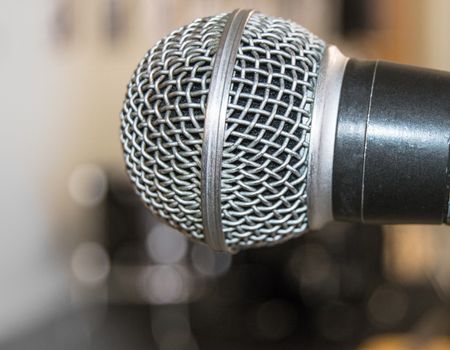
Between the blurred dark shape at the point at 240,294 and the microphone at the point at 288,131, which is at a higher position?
the microphone at the point at 288,131

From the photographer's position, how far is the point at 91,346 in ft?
10.4

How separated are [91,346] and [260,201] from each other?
8.75 ft

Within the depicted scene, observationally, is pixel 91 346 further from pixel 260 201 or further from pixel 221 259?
pixel 260 201

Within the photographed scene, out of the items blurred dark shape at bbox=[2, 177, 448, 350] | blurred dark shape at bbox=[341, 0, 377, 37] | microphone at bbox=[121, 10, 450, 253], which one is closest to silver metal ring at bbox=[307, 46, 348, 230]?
microphone at bbox=[121, 10, 450, 253]

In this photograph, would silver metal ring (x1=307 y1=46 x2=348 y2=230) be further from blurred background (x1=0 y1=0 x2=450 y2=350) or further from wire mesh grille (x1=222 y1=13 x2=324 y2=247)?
blurred background (x1=0 y1=0 x2=450 y2=350)

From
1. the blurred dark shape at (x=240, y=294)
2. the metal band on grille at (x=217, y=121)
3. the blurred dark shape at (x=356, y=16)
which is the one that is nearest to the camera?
the metal band on grille at (x=217, y=121)

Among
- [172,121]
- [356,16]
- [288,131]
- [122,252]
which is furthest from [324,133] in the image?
[356,16]

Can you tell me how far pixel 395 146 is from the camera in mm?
627

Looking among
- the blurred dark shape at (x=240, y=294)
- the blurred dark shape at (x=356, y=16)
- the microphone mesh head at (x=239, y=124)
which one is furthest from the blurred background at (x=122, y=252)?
the microphone mesh head at (x=239, y=124)

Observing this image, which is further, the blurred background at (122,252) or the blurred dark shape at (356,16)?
the blurred dark shape at (356,16)

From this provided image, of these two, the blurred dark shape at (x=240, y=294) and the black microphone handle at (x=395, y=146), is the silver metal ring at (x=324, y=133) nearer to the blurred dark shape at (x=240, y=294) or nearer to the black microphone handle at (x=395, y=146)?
the black microphone handle at (x=395, y=146)

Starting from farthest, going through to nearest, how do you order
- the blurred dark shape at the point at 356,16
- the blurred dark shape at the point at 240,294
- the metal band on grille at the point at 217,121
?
the blurred dark shape at the point at 356,16 < the blurred dark shape at the point at 240,294 < the metal band on grille at the point at 217,121

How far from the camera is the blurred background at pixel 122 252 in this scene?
9.96 ft

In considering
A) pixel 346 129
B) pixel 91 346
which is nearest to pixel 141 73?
pixel 346 129
